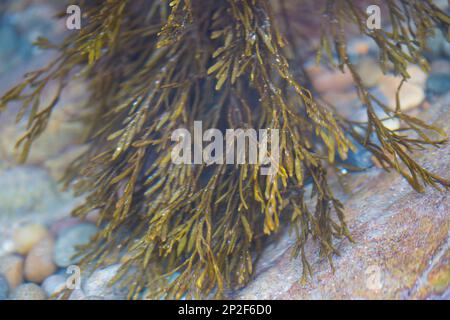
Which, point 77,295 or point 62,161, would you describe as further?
point 62,161

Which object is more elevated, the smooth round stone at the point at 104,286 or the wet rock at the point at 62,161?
the wet rock at the point at 62,161

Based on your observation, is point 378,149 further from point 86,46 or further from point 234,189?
point 86,46

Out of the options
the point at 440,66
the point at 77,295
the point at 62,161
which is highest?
the point at 62,161

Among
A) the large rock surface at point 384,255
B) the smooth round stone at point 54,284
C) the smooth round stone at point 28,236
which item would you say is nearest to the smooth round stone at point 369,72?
the large rock surface at point 384,255

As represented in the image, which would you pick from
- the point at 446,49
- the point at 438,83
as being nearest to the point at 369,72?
the point at 438,83

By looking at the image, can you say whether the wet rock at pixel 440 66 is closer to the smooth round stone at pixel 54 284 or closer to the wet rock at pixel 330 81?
the wet rock at pixel 330 81

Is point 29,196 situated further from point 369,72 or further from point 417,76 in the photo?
point 417,76
